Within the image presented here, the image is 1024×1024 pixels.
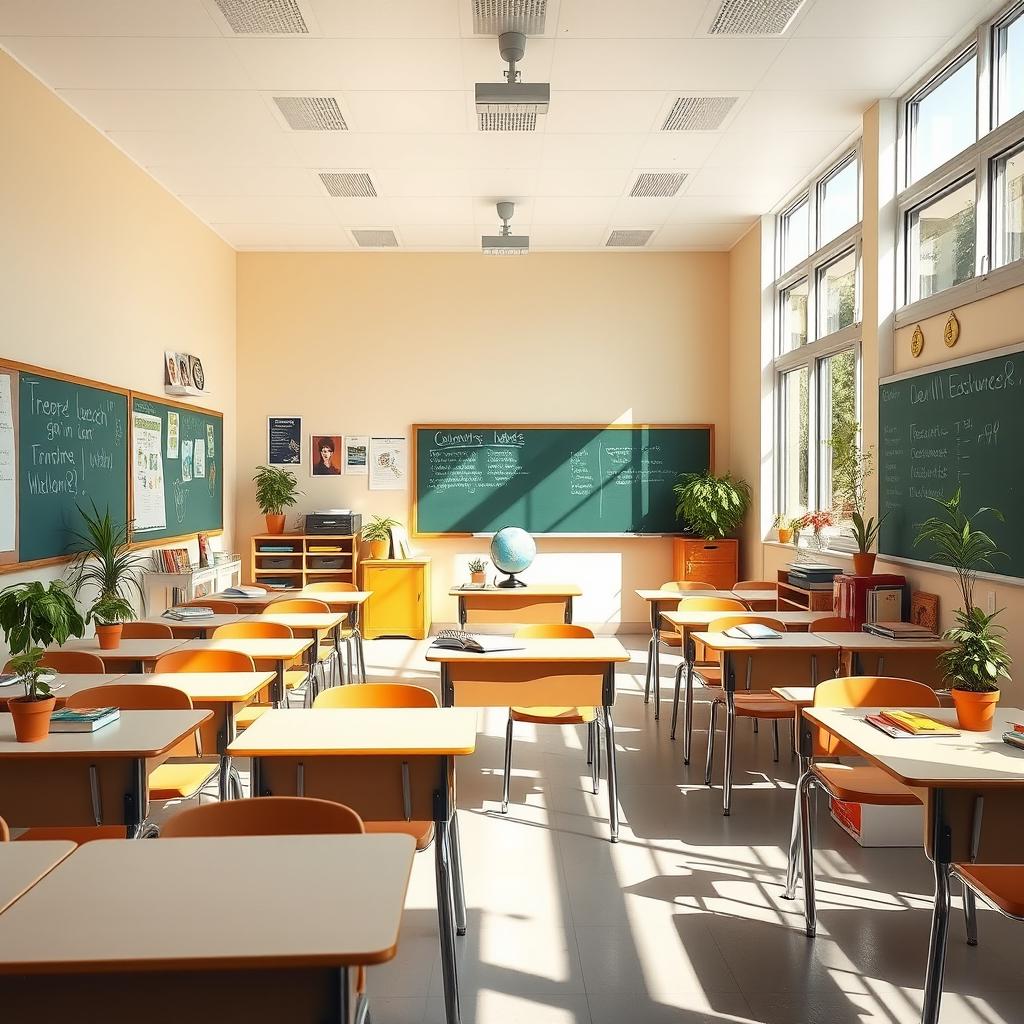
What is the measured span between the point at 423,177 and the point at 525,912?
5452 millimetres

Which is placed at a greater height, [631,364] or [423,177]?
[423,177]

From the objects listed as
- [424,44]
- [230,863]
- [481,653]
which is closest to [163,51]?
[424,44]

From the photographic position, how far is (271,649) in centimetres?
424

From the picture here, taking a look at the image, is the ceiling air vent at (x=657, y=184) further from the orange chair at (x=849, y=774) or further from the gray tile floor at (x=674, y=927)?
the orange chair at (x=849, y=774)

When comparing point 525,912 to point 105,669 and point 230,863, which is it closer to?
point 230,863

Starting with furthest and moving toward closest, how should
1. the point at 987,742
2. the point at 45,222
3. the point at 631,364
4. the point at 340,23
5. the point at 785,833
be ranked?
the point at 631,364 → the point at 45,222 → the point at 340,23 → the point at 785,833 → the point at 987,742

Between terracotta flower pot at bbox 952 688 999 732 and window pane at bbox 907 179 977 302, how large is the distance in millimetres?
2708

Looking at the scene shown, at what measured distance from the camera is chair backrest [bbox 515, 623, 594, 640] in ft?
14.9

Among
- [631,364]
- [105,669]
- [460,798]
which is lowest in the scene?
[460,798]

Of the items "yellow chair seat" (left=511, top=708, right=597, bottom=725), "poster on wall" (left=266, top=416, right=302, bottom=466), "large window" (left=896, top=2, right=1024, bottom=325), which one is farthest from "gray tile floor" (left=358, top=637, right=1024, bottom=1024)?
"poster on wall" (left=266, top=416, right=302, bottom=466)

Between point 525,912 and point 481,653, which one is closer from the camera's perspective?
point 525,912

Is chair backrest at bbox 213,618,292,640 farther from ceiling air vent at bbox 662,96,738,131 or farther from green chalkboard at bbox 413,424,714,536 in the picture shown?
green chalkboard at bbox 413,424,714,536

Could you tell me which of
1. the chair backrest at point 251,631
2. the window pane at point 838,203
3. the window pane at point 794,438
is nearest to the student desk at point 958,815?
the chair backrest at point 251,631

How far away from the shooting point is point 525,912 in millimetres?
3182
